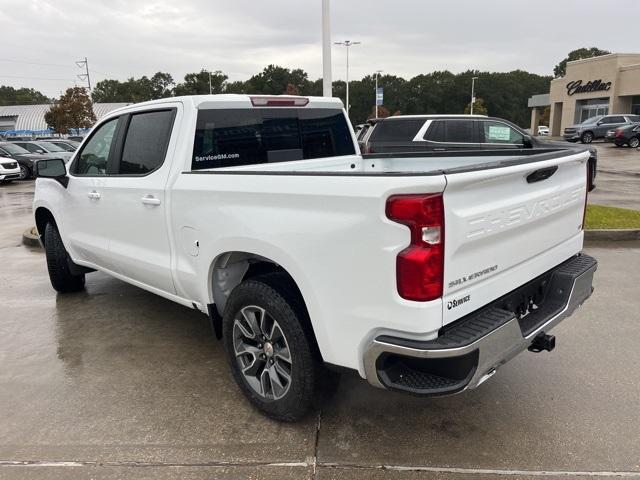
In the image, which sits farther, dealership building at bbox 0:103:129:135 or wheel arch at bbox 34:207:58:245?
dealership building at bbox 0:103:129:135

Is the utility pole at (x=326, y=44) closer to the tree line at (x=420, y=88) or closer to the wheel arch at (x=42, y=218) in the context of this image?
the wheel arch at (x=42, y=218)

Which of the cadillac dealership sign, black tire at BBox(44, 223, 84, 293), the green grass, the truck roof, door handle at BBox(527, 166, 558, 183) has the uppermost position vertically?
the cadillac dealership sign

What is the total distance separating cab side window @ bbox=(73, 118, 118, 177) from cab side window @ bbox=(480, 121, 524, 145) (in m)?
9.72

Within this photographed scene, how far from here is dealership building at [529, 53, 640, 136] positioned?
146 ft

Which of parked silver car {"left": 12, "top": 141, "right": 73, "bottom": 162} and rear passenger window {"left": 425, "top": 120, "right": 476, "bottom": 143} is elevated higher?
rear passenger window {"left": 425, "top": 120, "right": 476, "bottom": 143}

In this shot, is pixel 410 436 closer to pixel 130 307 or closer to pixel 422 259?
pixel 422 259

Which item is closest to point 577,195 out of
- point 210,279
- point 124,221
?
point 210,279

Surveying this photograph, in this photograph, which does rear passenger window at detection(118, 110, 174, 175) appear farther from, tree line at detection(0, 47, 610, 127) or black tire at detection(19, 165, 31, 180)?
tree line at detection(0, 47, 610, 127)

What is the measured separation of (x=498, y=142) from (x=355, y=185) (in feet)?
36.3

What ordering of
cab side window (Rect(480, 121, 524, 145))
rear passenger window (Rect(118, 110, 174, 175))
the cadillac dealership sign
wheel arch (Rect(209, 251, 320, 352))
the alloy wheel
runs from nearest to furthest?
the alloy wheel
wheel arch (Rect(209, 251, 320, 352))
rear passenger window (Rect(118, 110, 174, 175))
cab side window (Rect(480, 121, 524, 145))
the cadillac dealership sign

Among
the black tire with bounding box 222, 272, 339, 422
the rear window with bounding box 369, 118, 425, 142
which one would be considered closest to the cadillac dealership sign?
the rear window with bounding box 369, 118, 425, 142

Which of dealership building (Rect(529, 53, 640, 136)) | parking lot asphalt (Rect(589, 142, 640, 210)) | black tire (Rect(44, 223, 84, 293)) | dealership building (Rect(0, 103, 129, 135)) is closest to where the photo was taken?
black tire (Rect(44, 223, 84, 293))

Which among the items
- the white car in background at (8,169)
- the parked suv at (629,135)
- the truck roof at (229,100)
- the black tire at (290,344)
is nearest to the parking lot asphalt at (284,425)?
the black tire at (290,344)

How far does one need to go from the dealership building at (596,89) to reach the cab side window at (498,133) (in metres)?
38.1
